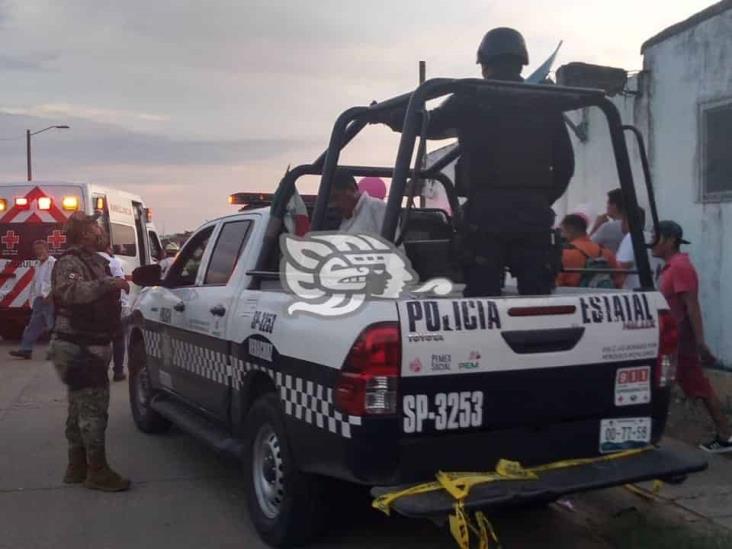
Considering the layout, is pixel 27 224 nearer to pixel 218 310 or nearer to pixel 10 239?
pixel 10 239

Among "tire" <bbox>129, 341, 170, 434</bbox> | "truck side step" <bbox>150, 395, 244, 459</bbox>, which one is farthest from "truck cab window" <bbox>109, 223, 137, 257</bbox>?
"truck side step" <bbox>150, 395, 244, 459</bbox>

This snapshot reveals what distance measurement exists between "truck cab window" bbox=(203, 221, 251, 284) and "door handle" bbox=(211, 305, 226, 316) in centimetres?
22

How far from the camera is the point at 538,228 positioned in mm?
4754

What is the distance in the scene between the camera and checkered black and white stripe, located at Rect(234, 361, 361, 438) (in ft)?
13.1

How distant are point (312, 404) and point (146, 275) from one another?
9.57ft

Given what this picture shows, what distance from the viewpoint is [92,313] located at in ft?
19.3

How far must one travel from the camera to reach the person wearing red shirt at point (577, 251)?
22.9 ft

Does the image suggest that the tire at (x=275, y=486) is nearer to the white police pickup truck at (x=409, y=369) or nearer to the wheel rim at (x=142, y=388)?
the white police pickup truck at (x=409, y=369)

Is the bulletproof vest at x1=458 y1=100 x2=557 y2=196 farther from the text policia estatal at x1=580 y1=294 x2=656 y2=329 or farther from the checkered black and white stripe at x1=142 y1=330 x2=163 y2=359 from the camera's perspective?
the checkered black and white stripe at x1=142 y1=330 x2=163 y2=359

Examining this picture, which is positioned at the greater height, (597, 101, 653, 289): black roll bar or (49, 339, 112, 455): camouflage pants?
(597, 101, 653, 289): black roll bar

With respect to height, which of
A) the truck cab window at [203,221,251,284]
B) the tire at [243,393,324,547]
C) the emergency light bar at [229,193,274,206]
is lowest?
the tire at [243,393,324,547]

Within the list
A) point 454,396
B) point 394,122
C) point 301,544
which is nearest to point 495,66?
point 394,122

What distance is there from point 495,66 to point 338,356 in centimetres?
196

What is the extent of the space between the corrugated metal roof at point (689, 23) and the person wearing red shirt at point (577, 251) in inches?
91.3
